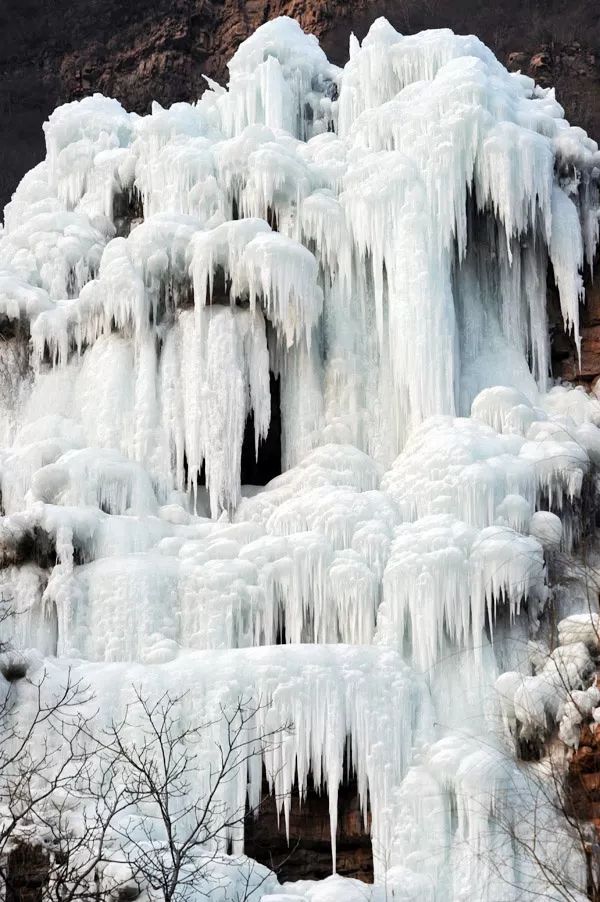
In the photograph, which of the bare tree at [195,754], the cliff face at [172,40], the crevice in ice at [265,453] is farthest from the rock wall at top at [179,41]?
the bare tree at [195,754]

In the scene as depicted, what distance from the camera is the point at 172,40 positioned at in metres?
31.0

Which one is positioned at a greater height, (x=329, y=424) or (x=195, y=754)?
(x=329, y=424)

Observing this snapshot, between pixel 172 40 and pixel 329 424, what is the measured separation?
17.7 meters

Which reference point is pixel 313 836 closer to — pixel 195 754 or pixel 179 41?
pixel 195 754

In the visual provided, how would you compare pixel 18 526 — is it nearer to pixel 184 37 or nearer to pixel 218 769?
pixel 218 769

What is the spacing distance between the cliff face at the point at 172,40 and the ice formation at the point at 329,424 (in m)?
9.36

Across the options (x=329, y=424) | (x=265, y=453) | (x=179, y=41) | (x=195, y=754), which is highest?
(x=179, y=41)

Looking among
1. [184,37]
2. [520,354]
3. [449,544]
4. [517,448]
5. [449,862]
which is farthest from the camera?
[184,37]

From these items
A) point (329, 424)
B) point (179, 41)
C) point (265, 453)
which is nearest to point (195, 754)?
point (329, 424)

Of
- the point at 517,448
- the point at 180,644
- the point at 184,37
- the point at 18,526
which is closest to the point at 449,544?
the point at 517,448

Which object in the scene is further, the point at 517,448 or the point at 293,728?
the point at 517,448

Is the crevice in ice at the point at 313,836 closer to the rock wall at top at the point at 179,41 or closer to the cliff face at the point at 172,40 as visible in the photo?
the rock wall at top at the point at 179,41

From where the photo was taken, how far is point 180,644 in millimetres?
13203

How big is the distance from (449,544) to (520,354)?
13.6 ft
